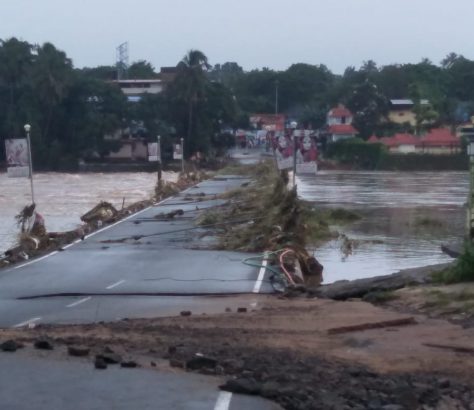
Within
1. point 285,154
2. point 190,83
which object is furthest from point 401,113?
point 285,154

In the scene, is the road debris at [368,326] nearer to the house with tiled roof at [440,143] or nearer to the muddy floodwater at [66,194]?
the muddy floodwater at [66,194]

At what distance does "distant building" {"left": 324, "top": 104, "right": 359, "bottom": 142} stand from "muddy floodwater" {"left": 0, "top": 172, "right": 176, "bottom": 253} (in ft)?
72.9

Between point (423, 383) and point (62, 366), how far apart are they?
3.25 metres

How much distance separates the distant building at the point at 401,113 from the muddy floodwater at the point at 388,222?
1778 inches

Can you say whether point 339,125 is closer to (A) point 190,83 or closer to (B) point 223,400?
(A) point 190,83

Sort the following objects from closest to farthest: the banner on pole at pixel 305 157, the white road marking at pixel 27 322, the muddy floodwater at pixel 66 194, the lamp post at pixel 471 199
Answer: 1. the white road marking at pixel 27 322
2. the lamp post at pixel 471 199
3. the banner on pole at pixel 305 157
4. the muddy floodwater at pixel 66 194

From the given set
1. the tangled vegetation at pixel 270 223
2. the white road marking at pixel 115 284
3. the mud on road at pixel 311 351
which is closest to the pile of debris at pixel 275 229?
the tangled vegetation at pixel 270 223

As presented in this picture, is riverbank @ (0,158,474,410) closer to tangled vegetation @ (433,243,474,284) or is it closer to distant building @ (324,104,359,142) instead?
tangled vegetation @ (433,243,474,284)

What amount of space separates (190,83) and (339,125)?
20264 millimetres

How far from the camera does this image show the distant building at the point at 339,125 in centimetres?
11151

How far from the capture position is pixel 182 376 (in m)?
10.3

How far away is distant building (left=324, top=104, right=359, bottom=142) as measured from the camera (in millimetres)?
111506

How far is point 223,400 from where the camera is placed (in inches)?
368

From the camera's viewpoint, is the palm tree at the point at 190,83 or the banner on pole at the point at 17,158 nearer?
the banner on pole at the point at 17,158
